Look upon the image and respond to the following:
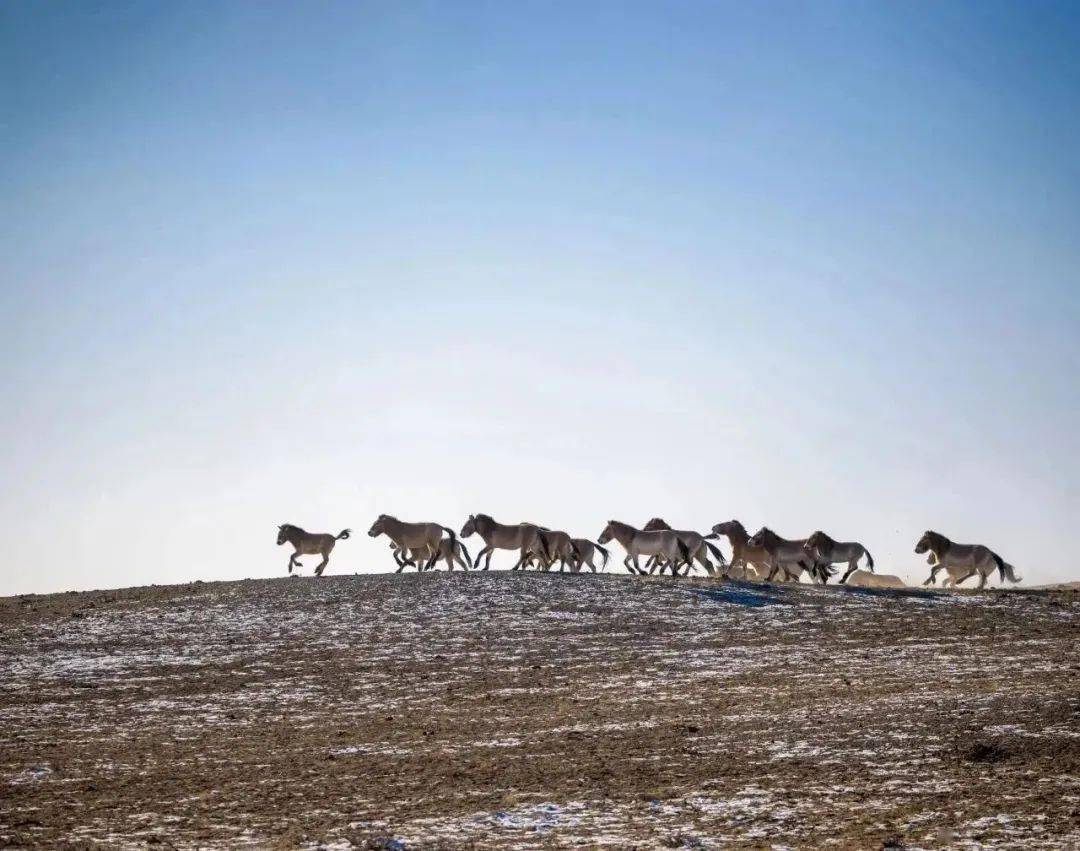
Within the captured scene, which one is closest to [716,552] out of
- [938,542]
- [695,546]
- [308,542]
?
[695,546]

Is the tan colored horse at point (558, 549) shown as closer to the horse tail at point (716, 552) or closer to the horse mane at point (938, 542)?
the horse tail at point (716, 552)

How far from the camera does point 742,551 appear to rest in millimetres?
33750

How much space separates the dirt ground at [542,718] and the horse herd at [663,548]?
6.04 meters

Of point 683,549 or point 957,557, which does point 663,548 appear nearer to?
point 683,549

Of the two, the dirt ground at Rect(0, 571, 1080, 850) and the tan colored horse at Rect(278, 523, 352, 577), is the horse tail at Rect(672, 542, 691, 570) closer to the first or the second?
the dirt ground at Rect(0, 571, 1080, 850)

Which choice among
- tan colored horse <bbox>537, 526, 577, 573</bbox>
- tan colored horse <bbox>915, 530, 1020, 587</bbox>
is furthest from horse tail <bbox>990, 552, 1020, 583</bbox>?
tan colored horse <bbox>537, 526, 577, 573</bbox>

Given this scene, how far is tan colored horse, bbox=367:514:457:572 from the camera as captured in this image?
112 ft

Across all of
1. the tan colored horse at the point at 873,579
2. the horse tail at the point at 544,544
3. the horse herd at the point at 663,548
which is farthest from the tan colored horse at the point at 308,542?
the tan colored horse at the point at 873,579

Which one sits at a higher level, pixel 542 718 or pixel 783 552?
pixel 783 552

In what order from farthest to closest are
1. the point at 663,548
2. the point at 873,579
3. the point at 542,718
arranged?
the point at 873,579 → the point at 663,548 → the point at 542,718

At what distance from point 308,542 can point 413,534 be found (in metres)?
3.88

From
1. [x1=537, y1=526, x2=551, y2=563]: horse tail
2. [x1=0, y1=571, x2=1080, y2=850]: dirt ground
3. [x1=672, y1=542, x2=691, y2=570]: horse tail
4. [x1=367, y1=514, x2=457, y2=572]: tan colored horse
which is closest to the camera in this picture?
[x1=0, y1=571, x2=1080, y2=850]: dirt ground

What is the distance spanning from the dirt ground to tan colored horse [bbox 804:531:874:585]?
6.76 m

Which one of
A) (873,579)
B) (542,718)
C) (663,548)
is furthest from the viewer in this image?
(873,579)
